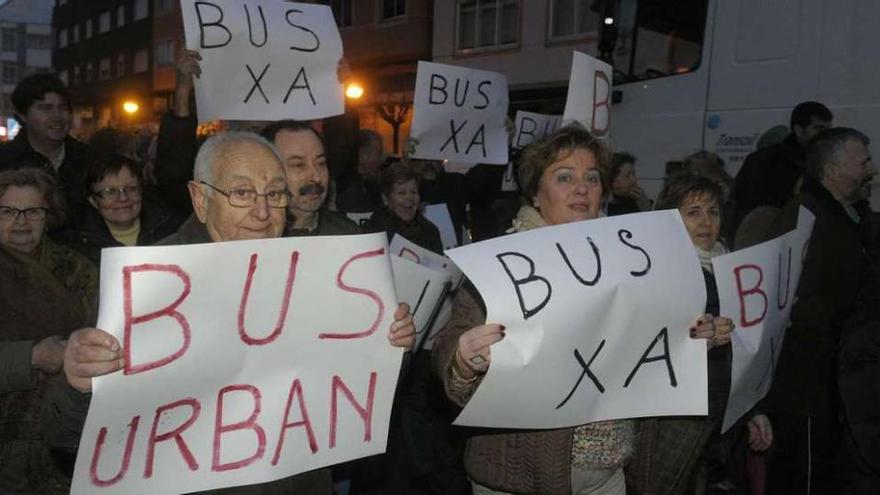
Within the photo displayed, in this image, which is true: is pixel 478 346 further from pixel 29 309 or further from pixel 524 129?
pixel 524 129

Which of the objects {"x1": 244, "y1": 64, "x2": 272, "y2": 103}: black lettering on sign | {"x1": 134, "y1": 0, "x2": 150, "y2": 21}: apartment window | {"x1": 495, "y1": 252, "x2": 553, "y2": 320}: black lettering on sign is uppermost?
{"x1": 134, "y1": 0, "x2": 150, "y2": 21}: apartment window

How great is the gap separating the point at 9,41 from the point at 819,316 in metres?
79.1

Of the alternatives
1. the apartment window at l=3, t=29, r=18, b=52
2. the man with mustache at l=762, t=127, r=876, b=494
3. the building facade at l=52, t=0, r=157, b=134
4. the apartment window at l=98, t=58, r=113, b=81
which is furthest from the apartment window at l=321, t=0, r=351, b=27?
the apartment window at l=3, t=29, r=18, b=52

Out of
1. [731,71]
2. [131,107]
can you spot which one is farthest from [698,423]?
[131,107]

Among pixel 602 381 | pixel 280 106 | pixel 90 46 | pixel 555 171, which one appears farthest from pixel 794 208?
pixel 90 46

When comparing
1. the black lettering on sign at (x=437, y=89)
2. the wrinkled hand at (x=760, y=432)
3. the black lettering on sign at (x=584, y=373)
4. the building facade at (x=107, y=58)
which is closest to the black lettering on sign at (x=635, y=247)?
the black lettering on sign at (x=584, y=373)

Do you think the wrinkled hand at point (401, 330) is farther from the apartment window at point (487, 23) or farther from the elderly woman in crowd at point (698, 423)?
the apartment window at point (487, 23)

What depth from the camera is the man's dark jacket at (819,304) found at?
3.89 m

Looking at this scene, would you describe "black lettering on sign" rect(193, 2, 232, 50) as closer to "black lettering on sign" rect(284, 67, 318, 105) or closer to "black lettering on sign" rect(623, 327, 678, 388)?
"black lettering on sign" rect(284, 67, 318, 105)

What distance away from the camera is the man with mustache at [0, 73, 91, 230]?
423 cm

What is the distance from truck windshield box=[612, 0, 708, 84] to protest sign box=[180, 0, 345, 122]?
3.82 meters

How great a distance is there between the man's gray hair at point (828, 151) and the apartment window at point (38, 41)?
253ft

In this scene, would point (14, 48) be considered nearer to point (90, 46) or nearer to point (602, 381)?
point (90, 46)

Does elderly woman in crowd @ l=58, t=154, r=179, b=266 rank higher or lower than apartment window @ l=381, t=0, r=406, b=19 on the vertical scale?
lower
